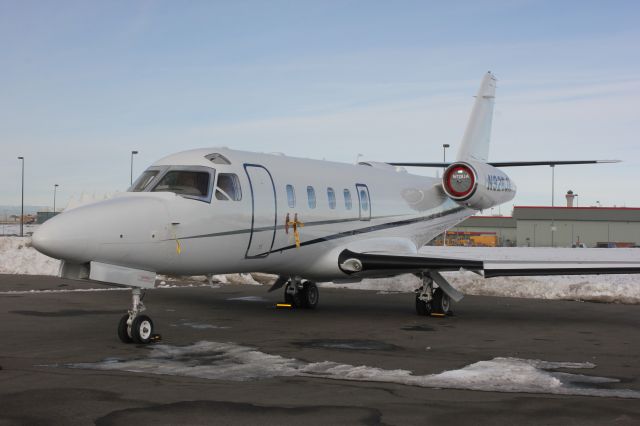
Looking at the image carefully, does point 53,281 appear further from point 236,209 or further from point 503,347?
point 503,347

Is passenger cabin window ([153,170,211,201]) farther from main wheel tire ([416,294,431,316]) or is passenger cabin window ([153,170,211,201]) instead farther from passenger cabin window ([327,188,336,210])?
main wheel tire ([416,294,431,316])

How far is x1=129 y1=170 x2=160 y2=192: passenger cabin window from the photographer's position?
12.6 metres

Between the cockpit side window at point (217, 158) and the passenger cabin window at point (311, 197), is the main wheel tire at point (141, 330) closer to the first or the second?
the cockpit side window at point (217, 158)

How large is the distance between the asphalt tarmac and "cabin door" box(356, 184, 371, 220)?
2.23 meters

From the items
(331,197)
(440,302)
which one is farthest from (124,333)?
(440,302)

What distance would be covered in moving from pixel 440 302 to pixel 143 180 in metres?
7.24

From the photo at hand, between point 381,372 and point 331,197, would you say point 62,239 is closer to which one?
point 381,372

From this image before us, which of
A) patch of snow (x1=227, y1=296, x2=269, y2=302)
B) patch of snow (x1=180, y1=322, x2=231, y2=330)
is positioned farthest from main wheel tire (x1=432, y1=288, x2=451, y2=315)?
patch of snow (x1=180, y1=322, x2=231, y2=330)

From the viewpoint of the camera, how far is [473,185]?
19.3 m

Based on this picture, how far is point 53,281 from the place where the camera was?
24328mm

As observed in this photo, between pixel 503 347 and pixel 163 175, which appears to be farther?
pixel 163 175

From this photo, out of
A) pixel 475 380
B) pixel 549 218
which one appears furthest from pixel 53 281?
pixel 549 218

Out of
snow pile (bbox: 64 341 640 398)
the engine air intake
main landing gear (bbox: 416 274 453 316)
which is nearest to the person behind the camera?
snow pile (bbox: 64 341 640 398)

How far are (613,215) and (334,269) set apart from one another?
7973 centimetres
